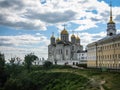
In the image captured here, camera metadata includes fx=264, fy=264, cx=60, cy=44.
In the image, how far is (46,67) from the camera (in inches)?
4840

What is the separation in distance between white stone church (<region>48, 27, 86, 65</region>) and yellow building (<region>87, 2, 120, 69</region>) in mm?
34581

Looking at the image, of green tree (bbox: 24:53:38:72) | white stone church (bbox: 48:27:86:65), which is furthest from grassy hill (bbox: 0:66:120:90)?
white stone church (bbox: 48:27:86:65)

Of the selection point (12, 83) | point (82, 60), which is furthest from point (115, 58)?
point (82, 60)

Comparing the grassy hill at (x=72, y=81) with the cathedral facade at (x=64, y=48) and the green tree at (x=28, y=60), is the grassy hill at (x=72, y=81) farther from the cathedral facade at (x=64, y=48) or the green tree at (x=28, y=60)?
the cathedral facade at (x=64, y=48)

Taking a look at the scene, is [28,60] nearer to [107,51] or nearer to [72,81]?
[107,51]

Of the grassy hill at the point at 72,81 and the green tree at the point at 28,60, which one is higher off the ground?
the green tree at the point at 28,60

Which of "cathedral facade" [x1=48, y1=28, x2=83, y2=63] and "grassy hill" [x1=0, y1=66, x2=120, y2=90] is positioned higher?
"cathedral facade" [x1=48, y1=28, x2=83, y2=63]

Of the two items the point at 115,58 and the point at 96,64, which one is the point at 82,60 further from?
the point at 115,58

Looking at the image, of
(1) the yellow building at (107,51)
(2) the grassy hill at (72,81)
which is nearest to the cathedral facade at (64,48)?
(1) the yellow building at (107,51)

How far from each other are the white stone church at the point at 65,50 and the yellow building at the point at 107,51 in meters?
34.6

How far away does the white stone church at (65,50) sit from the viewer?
139m

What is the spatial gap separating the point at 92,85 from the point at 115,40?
84.3 ft

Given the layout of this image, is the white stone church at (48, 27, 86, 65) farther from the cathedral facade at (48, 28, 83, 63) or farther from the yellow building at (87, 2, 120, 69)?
the yellow building at (87, 2, 120, 69)

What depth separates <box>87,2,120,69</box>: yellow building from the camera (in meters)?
71.7
